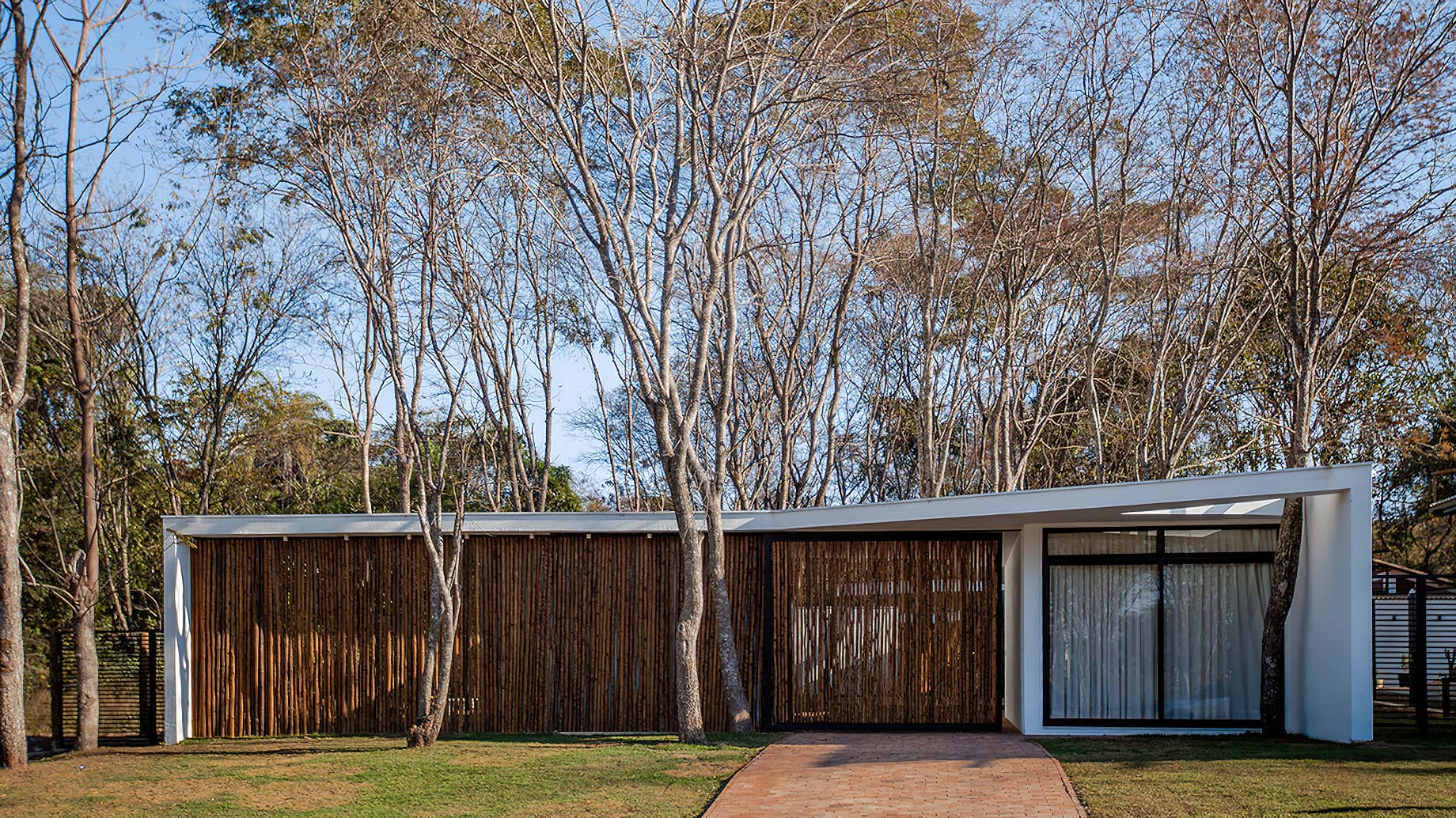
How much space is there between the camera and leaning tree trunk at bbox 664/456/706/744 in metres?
10.6

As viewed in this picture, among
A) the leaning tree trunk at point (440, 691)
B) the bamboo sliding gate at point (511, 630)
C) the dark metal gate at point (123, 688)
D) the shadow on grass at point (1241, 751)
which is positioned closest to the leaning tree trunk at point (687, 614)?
the bamboo sliding gate at point (511, 630)

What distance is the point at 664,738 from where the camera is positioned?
37.1 ft

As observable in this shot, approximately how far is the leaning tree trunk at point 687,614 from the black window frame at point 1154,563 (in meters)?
3.27

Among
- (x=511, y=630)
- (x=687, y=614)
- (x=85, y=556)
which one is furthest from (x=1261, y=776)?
(x=85, y=556)

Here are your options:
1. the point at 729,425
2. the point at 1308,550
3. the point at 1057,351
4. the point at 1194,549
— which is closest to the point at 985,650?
the point at 1194,549

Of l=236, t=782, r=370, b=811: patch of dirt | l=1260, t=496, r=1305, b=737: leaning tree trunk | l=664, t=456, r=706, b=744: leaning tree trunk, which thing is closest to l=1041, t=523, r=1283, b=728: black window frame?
l=1260, t=496, r=1305, b=737: leaning tree trunk

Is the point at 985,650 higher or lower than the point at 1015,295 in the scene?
lower

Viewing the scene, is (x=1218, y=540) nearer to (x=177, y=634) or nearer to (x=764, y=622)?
(x=764, y=622)

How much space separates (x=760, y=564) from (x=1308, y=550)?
4.99 metres

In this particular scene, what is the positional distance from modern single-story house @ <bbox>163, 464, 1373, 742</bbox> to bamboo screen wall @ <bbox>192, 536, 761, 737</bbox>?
0.02m

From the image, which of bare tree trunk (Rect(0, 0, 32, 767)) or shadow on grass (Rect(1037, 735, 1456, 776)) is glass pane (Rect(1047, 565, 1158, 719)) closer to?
shadow on grass (Rect(1037, 735, 1456, 776))

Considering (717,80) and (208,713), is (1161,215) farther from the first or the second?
(208,713)

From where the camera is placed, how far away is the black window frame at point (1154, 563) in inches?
445

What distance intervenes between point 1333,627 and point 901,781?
427 cm
